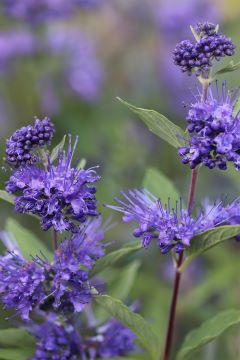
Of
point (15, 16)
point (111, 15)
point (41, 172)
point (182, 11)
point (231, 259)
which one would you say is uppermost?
Result: point (111, 15)

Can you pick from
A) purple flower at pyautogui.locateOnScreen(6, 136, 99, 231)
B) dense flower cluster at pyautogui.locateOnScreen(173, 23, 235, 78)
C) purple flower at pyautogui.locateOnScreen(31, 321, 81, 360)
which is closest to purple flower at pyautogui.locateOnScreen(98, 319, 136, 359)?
purple flower at pyautogui.locateOnScreen(31, 321, 81, 360)

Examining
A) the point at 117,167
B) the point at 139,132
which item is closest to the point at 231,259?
the point at 117,167

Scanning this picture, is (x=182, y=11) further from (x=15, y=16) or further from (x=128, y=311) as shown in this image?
(x=128, y=311)

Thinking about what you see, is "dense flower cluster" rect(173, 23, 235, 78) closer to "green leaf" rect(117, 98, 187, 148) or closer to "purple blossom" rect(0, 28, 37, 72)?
"green leaf" rect(117, 98, 187, 148)

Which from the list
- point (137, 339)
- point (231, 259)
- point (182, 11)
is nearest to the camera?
point (137, 339)

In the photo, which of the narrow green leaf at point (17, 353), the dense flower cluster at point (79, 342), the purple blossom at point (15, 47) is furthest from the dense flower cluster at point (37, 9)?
the narrow green leaf at point (17, 353)

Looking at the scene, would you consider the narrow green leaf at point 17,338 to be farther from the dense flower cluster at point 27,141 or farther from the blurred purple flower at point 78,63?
the blurred purple flower at point 78,63
